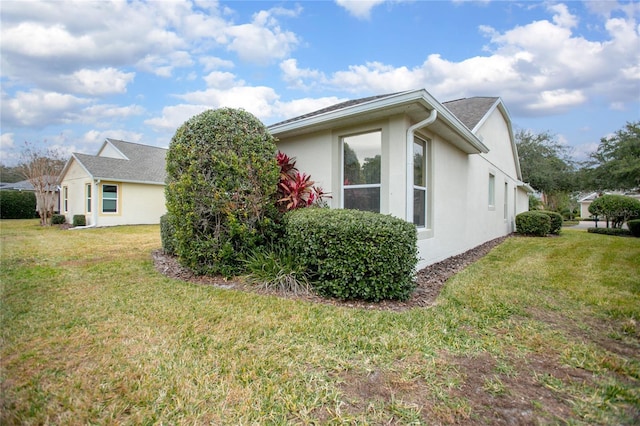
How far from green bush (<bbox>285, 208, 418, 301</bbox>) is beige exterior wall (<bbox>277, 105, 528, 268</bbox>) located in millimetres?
1325

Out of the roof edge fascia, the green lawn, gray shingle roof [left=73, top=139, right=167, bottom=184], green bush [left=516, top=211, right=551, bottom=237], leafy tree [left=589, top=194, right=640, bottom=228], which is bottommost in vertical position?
the green lawn

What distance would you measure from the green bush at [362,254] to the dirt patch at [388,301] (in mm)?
123

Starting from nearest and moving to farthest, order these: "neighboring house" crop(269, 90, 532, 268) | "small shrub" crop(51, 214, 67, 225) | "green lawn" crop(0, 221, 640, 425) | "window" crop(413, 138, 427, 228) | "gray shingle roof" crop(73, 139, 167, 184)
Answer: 1. "green lawn" crop(0, 221, 640, 425)
2. "neighboring house" crop(269, 90, 532, 268)
3. "window" crop(413, 138, 427, 228)
4. "gray shingle roof" crop(73, 139, 167, 184)
5. "small shrub" crop(51, 214, 67, 225)

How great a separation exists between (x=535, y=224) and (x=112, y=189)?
65.3 ft

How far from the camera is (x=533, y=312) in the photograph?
378 centimetres

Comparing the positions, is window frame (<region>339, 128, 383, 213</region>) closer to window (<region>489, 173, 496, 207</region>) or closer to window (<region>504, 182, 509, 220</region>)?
window (<region>489, 173, 496, 207</region>)

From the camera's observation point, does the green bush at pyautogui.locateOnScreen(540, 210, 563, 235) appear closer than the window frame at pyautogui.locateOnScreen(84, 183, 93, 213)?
Yes

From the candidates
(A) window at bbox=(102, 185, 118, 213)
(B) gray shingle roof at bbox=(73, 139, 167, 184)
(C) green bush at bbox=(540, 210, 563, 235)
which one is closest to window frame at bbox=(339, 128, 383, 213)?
(B) gray shingle roof at bbox=(73, 139, 167, 184)

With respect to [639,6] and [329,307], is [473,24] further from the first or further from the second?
[329,307]

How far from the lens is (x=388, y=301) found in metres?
4.20

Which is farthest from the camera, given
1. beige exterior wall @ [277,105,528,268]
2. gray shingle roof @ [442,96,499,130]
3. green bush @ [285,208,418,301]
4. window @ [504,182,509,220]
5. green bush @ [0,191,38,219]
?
green bush @ [0,191,38,219]

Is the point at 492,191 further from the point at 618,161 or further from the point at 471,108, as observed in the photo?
the point at 618,161

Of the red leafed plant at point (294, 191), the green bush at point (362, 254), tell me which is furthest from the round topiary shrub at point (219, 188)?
the green bush at point (362, 254)

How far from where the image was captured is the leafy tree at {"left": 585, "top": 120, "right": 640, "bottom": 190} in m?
13.3
